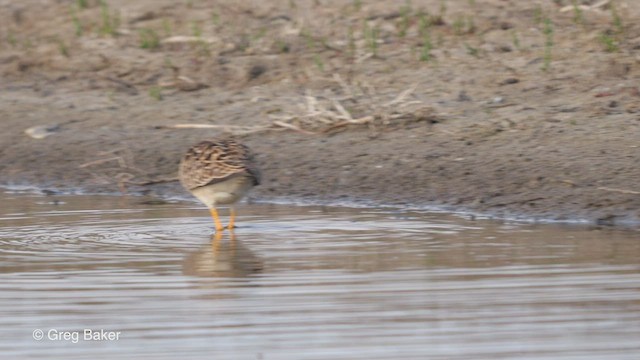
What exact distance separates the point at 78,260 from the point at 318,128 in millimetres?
3720

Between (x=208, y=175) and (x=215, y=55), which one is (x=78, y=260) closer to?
(x=208, y=175)

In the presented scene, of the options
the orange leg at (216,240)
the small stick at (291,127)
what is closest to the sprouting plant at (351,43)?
the small stick at (291,127)

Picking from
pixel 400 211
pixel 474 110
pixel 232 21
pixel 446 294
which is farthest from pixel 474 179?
pixel 232 21

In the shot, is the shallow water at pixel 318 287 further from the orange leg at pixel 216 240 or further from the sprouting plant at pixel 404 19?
the sprouting plant at pixel 404 19

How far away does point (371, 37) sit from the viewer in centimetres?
1299

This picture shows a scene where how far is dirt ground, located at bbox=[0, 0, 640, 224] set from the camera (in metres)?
10.3

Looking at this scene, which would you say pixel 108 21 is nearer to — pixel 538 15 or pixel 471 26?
pixel 471 26

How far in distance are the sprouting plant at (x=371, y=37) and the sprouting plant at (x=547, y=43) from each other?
1366 millimetres

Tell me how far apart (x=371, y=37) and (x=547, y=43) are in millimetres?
1573

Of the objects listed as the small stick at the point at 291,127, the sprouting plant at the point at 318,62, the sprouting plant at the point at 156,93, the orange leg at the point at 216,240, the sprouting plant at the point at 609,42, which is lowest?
the sprouting plant at the point at 156,93

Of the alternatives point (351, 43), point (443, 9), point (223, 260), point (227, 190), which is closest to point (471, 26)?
point (443, 9)

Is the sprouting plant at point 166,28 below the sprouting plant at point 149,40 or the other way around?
the other way around

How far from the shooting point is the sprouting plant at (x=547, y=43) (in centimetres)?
1198

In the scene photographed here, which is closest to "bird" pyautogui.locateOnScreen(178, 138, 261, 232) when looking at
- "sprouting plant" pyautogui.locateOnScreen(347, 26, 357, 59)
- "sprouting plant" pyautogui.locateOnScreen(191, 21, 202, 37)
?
"sprouting plant" pyautogui.locateOnScreen(347, 26, 357, 59)
